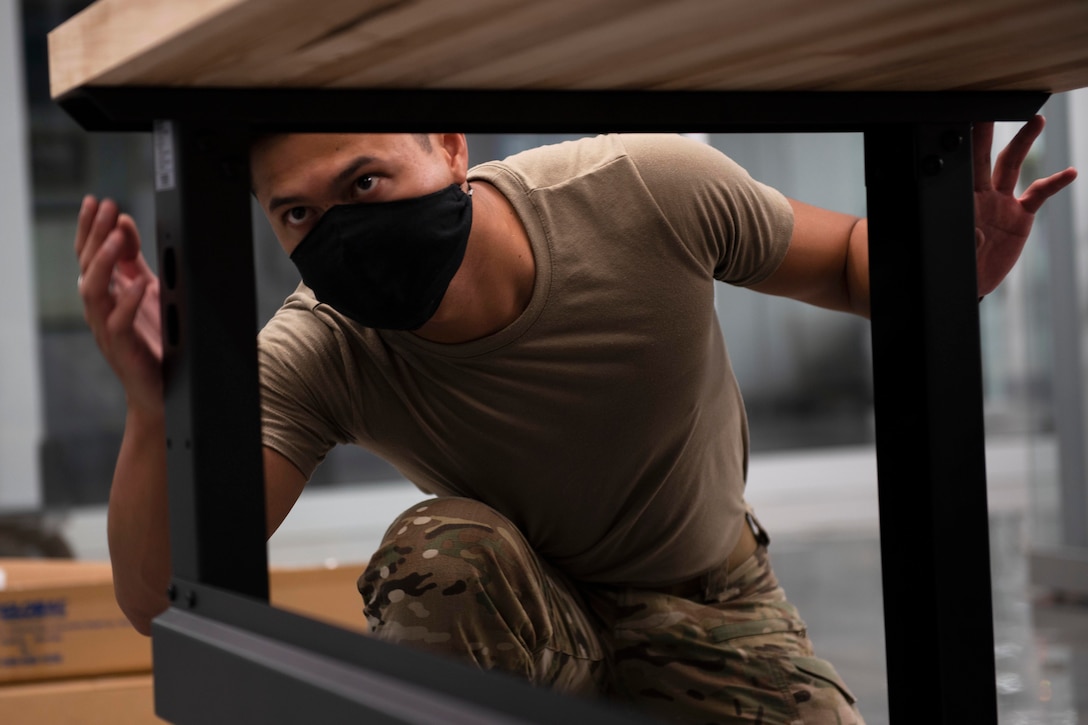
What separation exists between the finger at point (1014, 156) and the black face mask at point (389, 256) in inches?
19.2

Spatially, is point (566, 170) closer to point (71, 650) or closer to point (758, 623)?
point (758, 623)

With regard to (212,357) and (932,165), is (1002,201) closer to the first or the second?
(932,165)

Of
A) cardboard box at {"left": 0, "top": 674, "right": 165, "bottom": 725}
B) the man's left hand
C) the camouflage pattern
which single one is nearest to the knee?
the camouflage pattern

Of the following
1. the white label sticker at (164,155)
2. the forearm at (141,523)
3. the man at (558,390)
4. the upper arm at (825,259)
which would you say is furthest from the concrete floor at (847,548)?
the white label sticker at (164,155)

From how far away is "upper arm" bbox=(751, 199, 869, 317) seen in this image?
4.17 ft

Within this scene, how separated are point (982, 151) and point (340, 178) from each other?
1.84ft

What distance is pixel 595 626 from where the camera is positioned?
1.33 m

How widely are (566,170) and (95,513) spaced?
3.27 metres

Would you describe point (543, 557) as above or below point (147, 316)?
below

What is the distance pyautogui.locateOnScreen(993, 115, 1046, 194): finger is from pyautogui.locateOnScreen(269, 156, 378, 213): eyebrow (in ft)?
1.77

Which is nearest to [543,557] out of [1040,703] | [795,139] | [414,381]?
[414,381]

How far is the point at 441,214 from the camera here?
1084 mm

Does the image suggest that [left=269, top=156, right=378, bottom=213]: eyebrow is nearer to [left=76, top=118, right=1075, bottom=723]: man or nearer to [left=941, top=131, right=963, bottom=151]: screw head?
[left=76, top=118, right=1075, bottom=723]: man

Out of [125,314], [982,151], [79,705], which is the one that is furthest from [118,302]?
[79,705]
